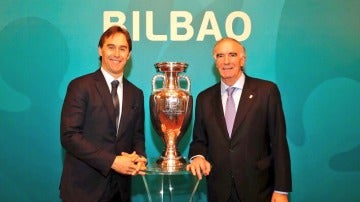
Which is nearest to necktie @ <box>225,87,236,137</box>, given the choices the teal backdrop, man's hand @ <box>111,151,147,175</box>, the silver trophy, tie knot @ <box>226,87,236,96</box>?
tie knot @ <box>226,87,236,96</box>

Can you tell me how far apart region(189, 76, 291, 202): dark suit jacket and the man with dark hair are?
418 millimetres

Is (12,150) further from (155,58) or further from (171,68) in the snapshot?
(171,68)

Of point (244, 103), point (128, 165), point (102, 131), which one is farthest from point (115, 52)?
point (244, 103)

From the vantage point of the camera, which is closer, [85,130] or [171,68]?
[85,130]

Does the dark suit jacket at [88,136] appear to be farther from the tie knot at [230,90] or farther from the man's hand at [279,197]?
the man's hand at [279,197]

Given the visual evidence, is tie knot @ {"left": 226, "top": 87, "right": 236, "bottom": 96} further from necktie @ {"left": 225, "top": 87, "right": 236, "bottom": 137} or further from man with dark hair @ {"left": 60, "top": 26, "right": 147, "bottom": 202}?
man with dark hair @ {"left": 60, "top": 26, "right": 147, "bottom": 202}

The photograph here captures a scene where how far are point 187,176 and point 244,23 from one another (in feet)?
3.78

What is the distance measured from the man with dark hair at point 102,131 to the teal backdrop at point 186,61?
0.63 metres

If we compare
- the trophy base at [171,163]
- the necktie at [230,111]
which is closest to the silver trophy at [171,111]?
the trophy base at [171,163]

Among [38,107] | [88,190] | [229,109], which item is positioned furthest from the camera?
[38,107]

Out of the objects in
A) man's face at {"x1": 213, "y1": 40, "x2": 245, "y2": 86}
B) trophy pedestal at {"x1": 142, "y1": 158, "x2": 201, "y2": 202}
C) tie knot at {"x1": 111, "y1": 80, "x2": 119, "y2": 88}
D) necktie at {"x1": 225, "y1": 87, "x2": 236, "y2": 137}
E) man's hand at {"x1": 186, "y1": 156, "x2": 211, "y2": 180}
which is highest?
man's face at {"x1": 213, "y1": 40, "x2": 245, "y2": 86}

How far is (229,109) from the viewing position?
190cm

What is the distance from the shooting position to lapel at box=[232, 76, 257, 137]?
5.97 ft

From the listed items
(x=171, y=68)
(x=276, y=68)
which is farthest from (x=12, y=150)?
(x=276, y=68)
